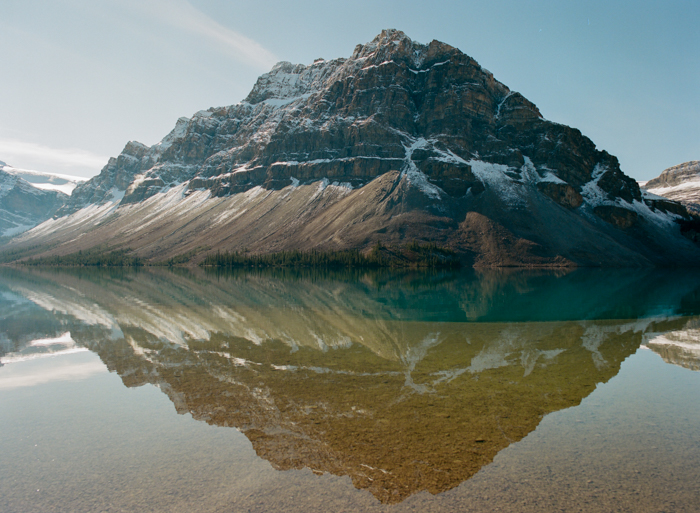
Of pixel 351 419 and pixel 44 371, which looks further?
pixel 44 371

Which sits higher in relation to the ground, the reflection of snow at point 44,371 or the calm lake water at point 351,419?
the calm lake water at point 351,419

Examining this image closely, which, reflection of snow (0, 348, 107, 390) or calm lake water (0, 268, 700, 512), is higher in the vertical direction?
calm lake water (0, 268, 700, 512)

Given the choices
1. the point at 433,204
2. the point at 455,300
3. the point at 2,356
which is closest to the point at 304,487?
the point at 2,356

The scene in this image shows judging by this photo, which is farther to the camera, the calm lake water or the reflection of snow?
the reflection of snow

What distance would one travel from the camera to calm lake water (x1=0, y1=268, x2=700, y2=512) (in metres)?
10.0

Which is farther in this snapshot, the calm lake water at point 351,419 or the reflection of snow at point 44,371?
the reflection of snow at point 44,371

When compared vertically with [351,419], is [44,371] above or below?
below

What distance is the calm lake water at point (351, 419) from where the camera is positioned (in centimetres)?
1000

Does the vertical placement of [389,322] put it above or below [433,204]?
below

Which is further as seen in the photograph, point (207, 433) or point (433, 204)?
point (433, 204)

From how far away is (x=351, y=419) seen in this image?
14.1 metres

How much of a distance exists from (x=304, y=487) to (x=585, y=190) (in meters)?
221

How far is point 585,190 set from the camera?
644 ft

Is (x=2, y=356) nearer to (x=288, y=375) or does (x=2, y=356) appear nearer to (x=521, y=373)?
(x=288, y=375)
